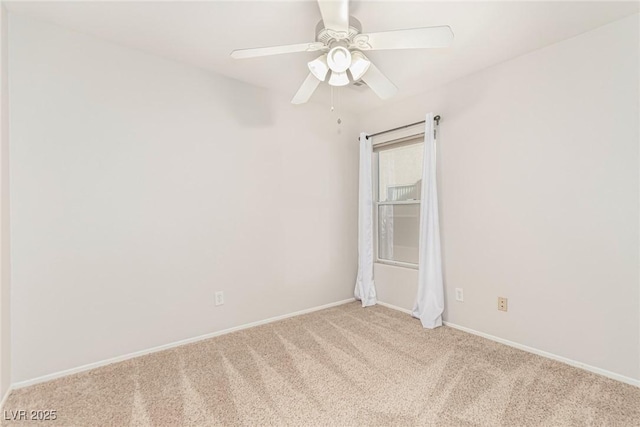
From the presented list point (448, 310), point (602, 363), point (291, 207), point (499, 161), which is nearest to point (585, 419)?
point (602, 363)

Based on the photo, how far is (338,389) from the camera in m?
1.82

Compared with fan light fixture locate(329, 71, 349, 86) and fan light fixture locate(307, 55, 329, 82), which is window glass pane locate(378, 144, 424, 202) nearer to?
fan light fixture locate(329, 71, 349, 86)

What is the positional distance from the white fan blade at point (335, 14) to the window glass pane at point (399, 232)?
2.09 metres

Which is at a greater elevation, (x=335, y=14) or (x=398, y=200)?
(x=335, y=14)

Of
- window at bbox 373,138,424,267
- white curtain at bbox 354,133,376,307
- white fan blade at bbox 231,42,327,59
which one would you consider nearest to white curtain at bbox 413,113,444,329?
window at bbox 373,138,424,267

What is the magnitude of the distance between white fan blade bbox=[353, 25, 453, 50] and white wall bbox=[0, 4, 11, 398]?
204 centimetres

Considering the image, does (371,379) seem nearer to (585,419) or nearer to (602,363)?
(585,419)

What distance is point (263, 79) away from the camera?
276 cm

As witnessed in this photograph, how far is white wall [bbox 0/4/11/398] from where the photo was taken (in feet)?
5.60

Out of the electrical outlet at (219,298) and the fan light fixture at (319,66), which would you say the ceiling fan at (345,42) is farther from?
the electrical outlet at (219,298)

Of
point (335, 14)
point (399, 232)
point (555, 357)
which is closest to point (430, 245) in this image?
point (399, 232)

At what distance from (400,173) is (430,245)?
929 mm

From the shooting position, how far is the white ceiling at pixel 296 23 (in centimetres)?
180

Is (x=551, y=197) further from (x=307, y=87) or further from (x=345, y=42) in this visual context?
(x=307, y=87)
